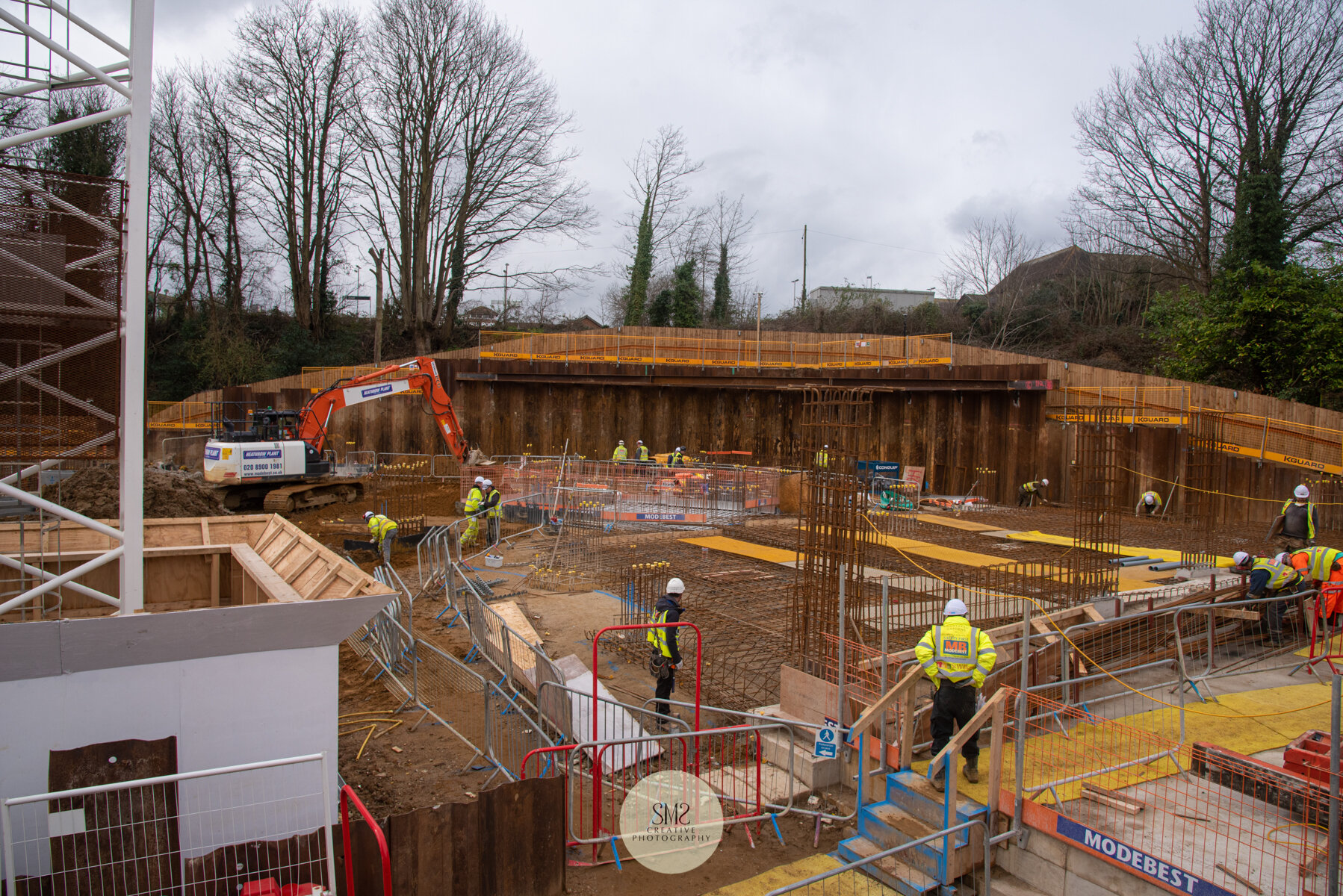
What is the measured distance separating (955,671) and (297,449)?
19192mm

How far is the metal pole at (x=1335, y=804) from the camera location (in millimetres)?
4414

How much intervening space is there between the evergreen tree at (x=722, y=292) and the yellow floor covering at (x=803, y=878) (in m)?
43.7

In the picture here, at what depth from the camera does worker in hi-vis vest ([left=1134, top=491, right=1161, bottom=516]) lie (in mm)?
20578

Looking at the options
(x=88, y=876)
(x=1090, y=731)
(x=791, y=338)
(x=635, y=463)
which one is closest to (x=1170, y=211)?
(x=791, y=338)

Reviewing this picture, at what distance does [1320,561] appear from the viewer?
9875 mm

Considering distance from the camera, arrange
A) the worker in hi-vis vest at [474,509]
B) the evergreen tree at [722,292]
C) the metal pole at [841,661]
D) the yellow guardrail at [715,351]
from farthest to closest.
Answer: the evergreen tree at [722,292] → the yellow guardrail at [715,351] → the worker in hi-vis vest at [474,509] → the metal pole at [841,661]

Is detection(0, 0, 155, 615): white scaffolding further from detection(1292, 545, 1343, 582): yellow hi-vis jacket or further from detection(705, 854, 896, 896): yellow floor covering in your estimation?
detection(1292, 545, 1343, 582): yellow hi-vis jacket

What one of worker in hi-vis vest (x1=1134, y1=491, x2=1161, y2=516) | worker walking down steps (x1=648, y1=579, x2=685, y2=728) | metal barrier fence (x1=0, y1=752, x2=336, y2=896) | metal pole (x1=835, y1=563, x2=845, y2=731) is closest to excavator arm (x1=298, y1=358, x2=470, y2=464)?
→ worker walking down steps (x1=648, y1=579, x2=685, y2=728)

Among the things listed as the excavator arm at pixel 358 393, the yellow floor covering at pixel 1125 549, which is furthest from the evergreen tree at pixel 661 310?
the yellow floor covering at pixel 1125 549

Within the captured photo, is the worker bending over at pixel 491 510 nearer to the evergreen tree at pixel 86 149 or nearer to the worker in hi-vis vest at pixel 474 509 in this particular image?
the worker in hi-vis vest at pixel 474 509

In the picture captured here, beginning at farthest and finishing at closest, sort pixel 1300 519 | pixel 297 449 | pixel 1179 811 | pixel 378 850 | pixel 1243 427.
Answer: pixel 1243 427, pixel 297 449, pixel 1300 519, pixel 1179 811, pixel 378 850

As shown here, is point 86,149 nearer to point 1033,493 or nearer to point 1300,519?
point 1033,493

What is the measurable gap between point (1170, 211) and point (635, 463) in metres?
26.2

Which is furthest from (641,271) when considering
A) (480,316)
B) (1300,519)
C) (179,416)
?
(1300,519)
